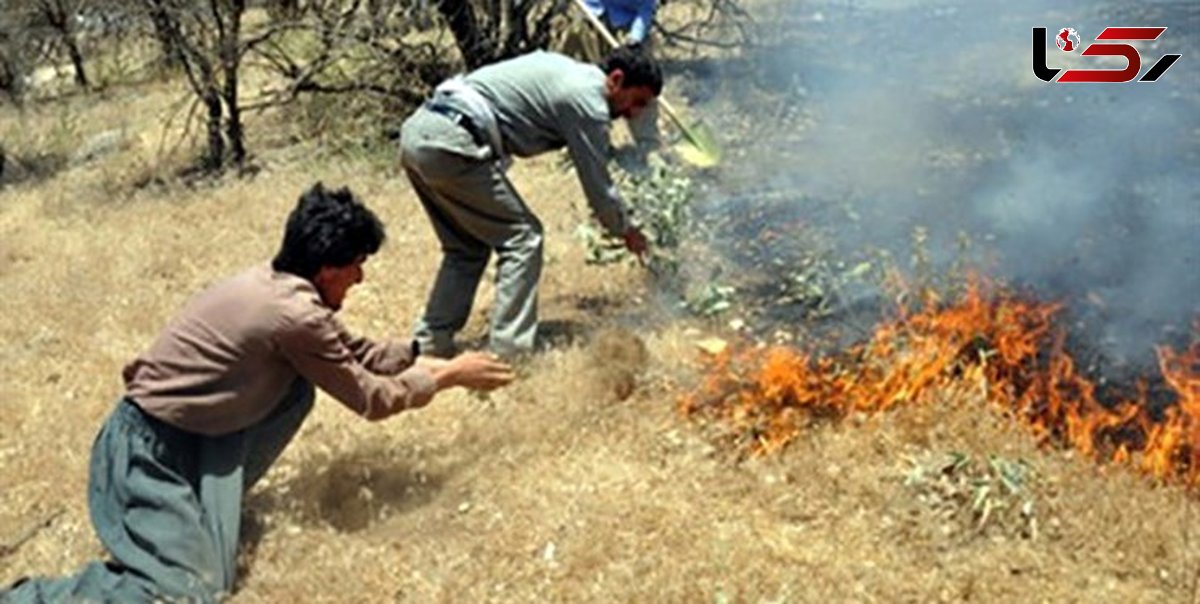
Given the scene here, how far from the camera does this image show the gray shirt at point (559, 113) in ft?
15.4

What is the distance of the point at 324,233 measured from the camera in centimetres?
353

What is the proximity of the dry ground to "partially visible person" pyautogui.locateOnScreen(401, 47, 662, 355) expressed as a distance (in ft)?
1.31

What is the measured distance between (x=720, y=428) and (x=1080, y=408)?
129 cm

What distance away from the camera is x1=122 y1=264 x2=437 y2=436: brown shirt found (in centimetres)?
353

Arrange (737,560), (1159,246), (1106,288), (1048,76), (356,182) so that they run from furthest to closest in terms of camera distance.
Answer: (1048,76) < (356,182) < (1159,246) < (1106,288) < (737,560)

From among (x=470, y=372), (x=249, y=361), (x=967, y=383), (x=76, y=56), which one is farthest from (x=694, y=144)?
(x=76, y=56)

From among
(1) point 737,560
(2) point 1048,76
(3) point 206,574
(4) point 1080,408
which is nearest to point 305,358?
(3) point 206,574

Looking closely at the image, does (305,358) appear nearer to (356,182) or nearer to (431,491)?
(431,491)

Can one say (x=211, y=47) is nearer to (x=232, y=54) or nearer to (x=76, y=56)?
(x=232, y=54)

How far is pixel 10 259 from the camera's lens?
25.4 feet

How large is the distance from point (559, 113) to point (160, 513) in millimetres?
2123

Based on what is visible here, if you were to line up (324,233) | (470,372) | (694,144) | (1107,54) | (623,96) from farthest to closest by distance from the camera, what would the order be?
(1107,54) < (694,144) < (623,96) < (470,372) < (324,233)

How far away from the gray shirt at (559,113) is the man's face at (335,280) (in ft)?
4.32

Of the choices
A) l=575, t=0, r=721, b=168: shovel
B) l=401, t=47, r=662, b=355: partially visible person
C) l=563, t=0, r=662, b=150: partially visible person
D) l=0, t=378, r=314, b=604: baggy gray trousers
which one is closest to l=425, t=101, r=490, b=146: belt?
l=401, t=47, r=662, b=355: partially visible person
